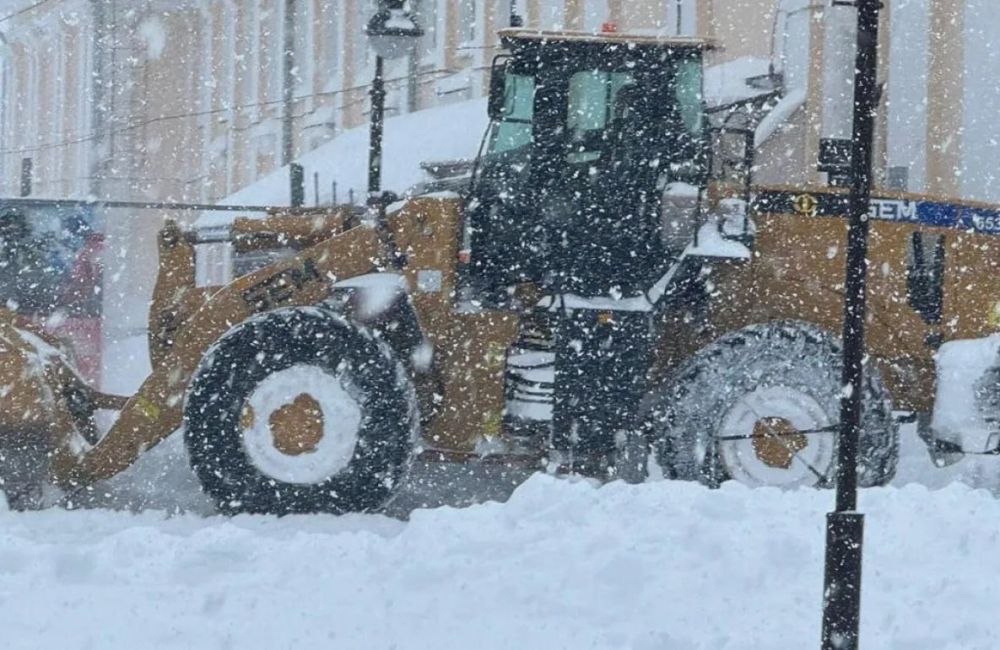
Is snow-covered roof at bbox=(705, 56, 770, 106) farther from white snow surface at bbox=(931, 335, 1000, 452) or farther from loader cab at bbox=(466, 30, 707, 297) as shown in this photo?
white snow surface at bbox=(931, 335, 1000, 452)

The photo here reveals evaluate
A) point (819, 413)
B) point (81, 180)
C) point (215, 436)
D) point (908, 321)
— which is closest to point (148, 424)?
point (215, 436)

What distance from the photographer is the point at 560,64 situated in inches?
357

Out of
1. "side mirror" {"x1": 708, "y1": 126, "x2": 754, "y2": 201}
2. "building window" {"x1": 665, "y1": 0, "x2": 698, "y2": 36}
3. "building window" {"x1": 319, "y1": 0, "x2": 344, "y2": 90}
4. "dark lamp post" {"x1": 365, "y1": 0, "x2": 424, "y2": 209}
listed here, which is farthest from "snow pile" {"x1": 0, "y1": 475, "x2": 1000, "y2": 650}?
"building window" {"x1": 319, "y1": 0, "x2": 344, "y2": 90}

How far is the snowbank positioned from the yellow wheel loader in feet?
29.4

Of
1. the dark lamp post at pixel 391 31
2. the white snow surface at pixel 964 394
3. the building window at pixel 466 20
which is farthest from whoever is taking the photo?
the building window at pixel 466 20

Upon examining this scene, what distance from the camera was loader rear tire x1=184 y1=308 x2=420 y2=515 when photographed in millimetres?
8641

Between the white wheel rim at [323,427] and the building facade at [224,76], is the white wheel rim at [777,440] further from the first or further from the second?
the building facade at [224,76]

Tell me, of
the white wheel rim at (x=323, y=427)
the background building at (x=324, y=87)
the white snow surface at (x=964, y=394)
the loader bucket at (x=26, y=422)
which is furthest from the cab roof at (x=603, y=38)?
the loader bucket at (x=26, y=422)

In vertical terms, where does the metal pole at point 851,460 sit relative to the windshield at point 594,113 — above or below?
below

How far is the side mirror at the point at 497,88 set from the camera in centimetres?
891

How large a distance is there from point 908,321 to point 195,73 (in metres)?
31.8

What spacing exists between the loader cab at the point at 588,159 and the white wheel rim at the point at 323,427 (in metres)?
1.15

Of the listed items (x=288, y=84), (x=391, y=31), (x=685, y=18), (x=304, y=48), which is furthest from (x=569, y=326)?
(x=304, y=48)

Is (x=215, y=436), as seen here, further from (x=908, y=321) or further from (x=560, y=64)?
(x=908, y=321)
